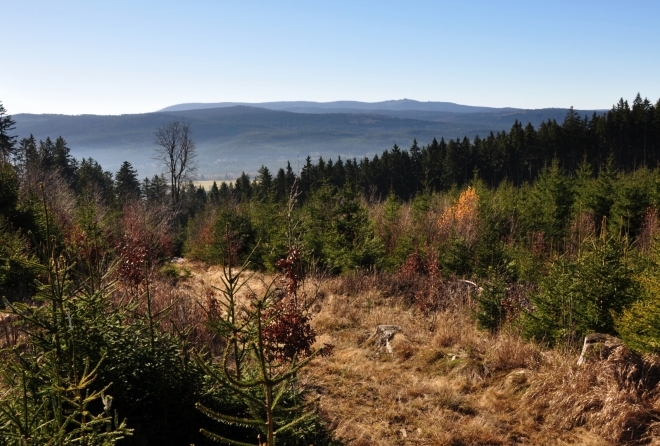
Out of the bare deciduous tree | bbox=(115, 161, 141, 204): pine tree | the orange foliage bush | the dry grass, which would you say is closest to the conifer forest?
the dry grass

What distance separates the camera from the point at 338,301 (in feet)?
34.9

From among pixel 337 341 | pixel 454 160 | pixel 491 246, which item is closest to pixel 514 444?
pixel 337 341

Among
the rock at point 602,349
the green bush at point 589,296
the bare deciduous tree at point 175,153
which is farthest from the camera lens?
the bare deciduous tree at point 175,153

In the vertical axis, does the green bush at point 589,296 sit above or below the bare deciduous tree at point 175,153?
below

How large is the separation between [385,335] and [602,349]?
11.6 feet

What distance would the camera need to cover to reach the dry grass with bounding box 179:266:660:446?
5098mm

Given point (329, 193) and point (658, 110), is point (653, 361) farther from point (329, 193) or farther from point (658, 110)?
point (658, 110)

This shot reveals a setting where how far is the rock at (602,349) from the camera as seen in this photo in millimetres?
5573

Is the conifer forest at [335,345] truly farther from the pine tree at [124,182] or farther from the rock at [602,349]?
the pine tree at [124,182]

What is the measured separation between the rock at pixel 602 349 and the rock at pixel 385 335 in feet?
9.88

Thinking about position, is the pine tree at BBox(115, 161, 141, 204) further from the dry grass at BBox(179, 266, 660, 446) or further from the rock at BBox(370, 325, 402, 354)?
the dry grass at BBox(179, 266, 660, 446)

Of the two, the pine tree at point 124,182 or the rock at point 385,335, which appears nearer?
the rock at point 385,335

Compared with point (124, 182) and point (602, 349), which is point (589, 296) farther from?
point (124, 182)

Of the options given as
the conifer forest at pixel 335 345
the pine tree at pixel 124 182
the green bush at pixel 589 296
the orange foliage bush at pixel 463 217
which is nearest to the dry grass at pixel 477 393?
the conifer forest at pixel 335 345
